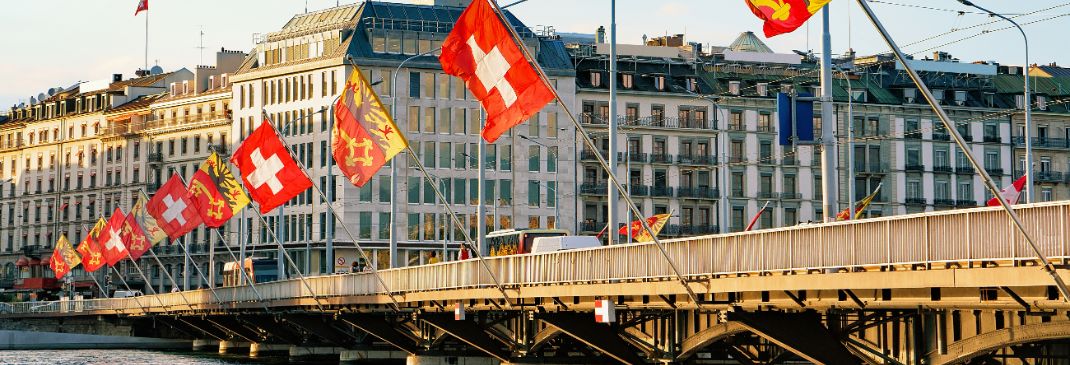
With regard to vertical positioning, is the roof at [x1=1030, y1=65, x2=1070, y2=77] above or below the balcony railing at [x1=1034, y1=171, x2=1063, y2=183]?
above

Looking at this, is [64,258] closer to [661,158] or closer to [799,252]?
[661,158]

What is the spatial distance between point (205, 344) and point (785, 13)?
4275 inches

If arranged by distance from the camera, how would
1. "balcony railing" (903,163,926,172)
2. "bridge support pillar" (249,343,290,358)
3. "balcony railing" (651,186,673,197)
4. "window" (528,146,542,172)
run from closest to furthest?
"bridge support pillar" (249,343,290,358) → "balcony railing" (651,186,673,197) → "window" (528,146,542,172) → "balcony railing" (903,163,926,172)

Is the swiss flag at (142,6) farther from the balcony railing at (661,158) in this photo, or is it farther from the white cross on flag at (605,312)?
the white cross on flag at (605,312)

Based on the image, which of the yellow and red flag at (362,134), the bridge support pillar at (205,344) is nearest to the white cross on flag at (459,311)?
the yellow and red flag at (362,134)

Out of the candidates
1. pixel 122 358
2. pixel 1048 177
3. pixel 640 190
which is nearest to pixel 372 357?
pixel 122 358

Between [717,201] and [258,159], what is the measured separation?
78.5 metres

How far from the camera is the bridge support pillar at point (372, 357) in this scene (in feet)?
332

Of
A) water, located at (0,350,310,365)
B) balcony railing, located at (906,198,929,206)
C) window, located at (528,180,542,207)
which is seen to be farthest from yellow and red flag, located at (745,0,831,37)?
balcony railing, located at (906,198,929,206)

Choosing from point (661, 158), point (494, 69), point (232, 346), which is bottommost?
point (232, 346)

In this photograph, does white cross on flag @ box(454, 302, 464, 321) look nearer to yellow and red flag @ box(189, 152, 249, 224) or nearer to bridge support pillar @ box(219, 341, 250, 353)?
yellow and red flag @ box(189, 152, 249, 224)

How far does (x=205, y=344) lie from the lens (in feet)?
471

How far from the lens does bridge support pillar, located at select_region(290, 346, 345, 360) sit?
377 feet

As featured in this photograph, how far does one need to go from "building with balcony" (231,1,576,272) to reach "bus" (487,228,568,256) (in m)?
53.0
